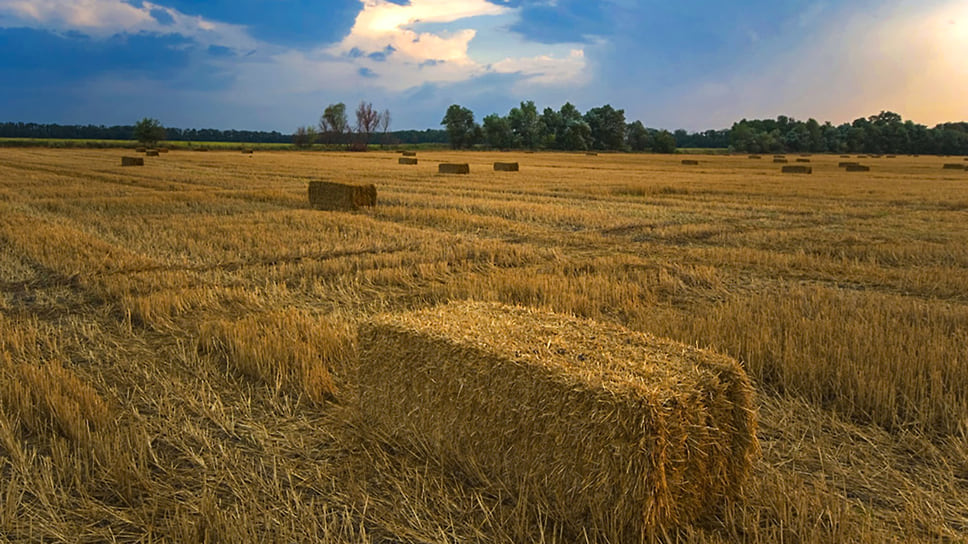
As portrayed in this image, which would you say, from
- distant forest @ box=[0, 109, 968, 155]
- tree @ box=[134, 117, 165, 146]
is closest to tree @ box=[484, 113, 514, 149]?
distant forest @ box=[0, 109, 968, 155]

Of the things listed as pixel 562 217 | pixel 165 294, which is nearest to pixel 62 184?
pixel 562 217

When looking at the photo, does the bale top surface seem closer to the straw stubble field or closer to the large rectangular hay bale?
the straw stubble field

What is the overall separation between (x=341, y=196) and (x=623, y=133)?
107 metres

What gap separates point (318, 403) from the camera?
4.78 metres

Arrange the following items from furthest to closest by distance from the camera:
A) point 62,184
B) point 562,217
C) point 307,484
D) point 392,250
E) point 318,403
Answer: point 62,184 → point 562,217 → point 392,250 → point 318,403 → point 307,484

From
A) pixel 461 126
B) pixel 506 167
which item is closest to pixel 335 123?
pixel 461 126

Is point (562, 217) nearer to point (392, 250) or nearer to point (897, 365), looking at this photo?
point (392, 250)

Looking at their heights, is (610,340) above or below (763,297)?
above

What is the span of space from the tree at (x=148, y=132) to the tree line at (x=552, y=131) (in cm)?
4646

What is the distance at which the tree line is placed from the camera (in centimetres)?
11743

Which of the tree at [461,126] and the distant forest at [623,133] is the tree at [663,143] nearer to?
the distant forest at [623,133]

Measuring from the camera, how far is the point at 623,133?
11838cm

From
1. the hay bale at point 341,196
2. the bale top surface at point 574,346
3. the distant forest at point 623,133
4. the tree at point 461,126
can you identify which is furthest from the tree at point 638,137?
the bale top surface at point 574,346

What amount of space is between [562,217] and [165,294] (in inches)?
384
